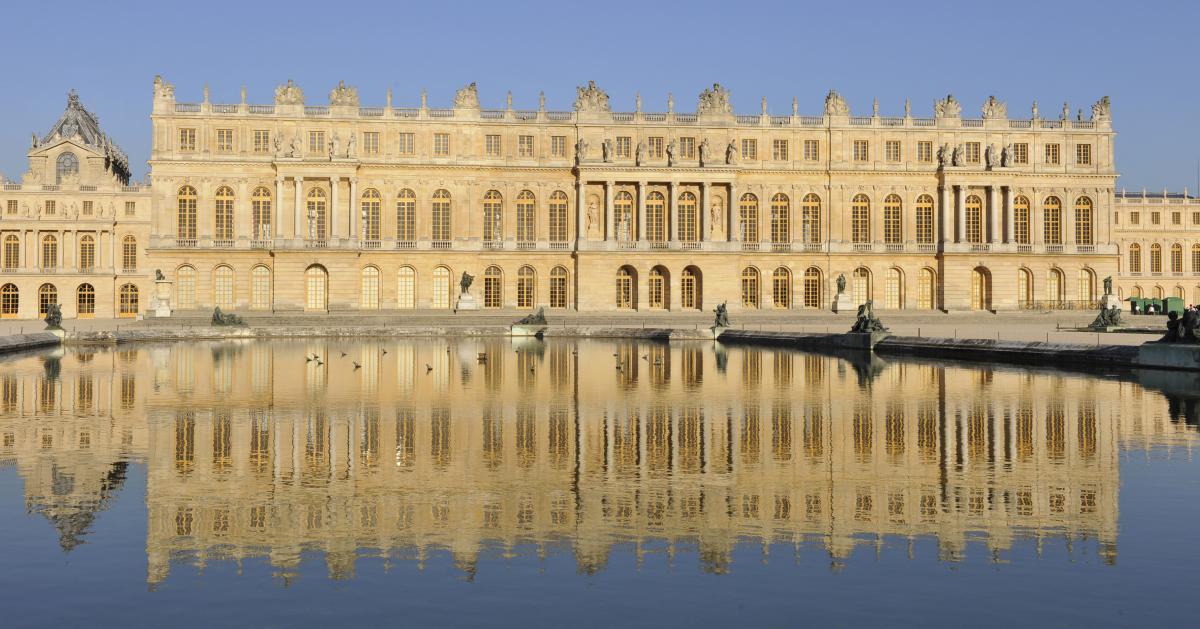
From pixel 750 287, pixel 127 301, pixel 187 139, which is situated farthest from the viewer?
pixel 127 301

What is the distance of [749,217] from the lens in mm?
78188

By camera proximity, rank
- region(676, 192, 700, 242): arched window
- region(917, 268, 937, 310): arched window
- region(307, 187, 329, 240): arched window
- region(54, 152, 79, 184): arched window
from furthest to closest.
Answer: region(54, 152, 79, 184): arched window → region(917, 268, 937, 310): arched window → region(676, 192, 700, 242): arched window → region(307, 187, 329, 240): arched window

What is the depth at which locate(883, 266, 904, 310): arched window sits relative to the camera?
79.0m

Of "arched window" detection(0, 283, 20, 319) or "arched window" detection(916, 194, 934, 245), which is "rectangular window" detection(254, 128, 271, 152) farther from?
"arched window" detection(916, 194, 934, 245)

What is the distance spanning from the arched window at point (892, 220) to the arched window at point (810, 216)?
4657 mm

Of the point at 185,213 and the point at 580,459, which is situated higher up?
the point at 185,213

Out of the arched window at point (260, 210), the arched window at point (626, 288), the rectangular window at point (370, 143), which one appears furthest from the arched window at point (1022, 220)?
the arched window at point (260, 210)

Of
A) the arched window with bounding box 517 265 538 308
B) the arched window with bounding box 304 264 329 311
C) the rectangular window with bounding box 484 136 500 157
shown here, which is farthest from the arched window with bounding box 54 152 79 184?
the arched window with bounding box 517 265 538 308

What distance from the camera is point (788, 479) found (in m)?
13.8

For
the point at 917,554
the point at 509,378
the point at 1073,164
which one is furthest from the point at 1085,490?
the point at 1073,164

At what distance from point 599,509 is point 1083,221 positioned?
3015 inches

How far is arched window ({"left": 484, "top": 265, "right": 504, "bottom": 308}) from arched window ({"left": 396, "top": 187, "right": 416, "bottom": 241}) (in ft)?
18.4

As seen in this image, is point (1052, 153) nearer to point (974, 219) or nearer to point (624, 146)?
point (974, 219)

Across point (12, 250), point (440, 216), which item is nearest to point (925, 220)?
point (440, 216)
